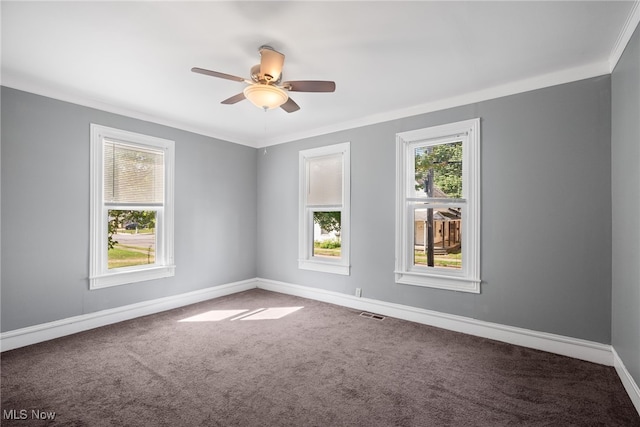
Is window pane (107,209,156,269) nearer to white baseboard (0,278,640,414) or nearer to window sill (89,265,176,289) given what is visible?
window sill (89,265,176,289)

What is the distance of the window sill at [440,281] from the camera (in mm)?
3465

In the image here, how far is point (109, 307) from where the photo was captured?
3775mm

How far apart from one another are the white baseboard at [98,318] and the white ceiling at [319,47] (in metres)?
2.44

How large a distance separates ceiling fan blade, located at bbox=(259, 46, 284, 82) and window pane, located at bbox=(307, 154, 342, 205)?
228 cm

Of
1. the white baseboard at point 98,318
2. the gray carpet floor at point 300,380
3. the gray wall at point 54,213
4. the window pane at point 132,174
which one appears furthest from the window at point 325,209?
the window pane at point 132,174

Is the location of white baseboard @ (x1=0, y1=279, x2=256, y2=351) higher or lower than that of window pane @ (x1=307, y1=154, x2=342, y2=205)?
lower

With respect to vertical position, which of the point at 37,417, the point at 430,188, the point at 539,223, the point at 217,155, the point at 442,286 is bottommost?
the point at 37,417

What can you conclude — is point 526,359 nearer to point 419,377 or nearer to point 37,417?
point 419,377

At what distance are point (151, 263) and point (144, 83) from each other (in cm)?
239

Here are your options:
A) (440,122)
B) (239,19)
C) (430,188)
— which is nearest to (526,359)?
(430,188)

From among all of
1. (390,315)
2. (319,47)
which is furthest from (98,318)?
(319,47)

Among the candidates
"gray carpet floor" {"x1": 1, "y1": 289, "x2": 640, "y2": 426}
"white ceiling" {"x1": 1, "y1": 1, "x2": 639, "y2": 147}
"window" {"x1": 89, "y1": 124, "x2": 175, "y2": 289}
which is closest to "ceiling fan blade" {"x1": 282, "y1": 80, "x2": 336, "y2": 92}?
"white ceiling" {"x1": 1, "y1": 1, "x2": 639, "y2": 147}

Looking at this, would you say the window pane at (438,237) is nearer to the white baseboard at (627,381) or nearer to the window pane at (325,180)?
the window pane at (325,180)

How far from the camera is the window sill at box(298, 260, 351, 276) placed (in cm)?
452
